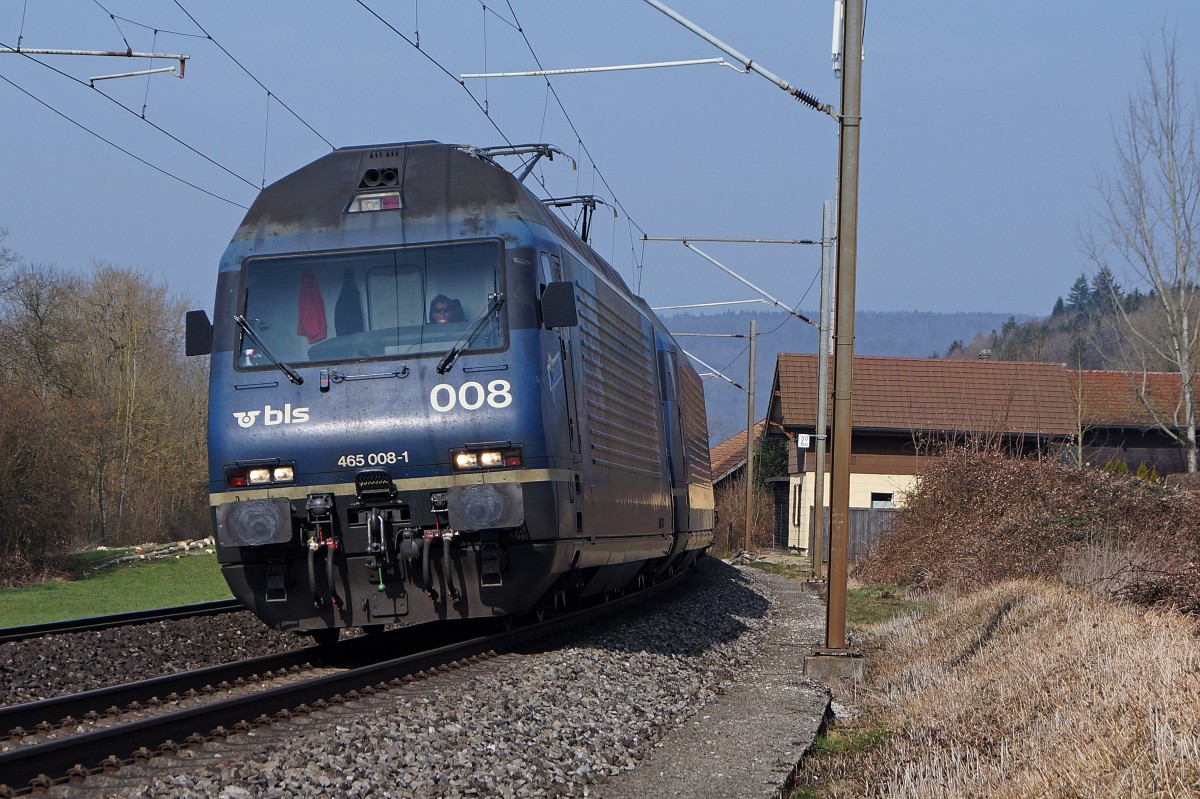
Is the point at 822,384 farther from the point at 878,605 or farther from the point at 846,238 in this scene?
the point at 846,238

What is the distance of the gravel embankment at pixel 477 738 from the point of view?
5797 millimetres

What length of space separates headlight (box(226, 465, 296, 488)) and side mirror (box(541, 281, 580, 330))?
2.23 meters

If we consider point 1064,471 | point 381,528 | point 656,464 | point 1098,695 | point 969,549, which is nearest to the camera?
point 1098,695

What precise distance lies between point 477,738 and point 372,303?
4.22 meters

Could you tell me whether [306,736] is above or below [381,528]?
below

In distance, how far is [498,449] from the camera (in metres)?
9.64

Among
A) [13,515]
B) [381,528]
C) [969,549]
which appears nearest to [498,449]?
[381,528]

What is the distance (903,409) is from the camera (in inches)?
1735

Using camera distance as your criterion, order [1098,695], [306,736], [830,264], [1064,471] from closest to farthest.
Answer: [306,736]
[1098,695]
[1064,471]
[830,264]

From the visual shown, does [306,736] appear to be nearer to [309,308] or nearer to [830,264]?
[309,308]

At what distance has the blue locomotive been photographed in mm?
9656

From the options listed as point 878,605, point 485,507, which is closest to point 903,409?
point 878,605

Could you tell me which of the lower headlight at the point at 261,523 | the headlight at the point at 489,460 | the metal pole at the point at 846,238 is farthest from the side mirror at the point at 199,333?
the metal pole at the point at 846,238

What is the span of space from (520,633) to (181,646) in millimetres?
3140
